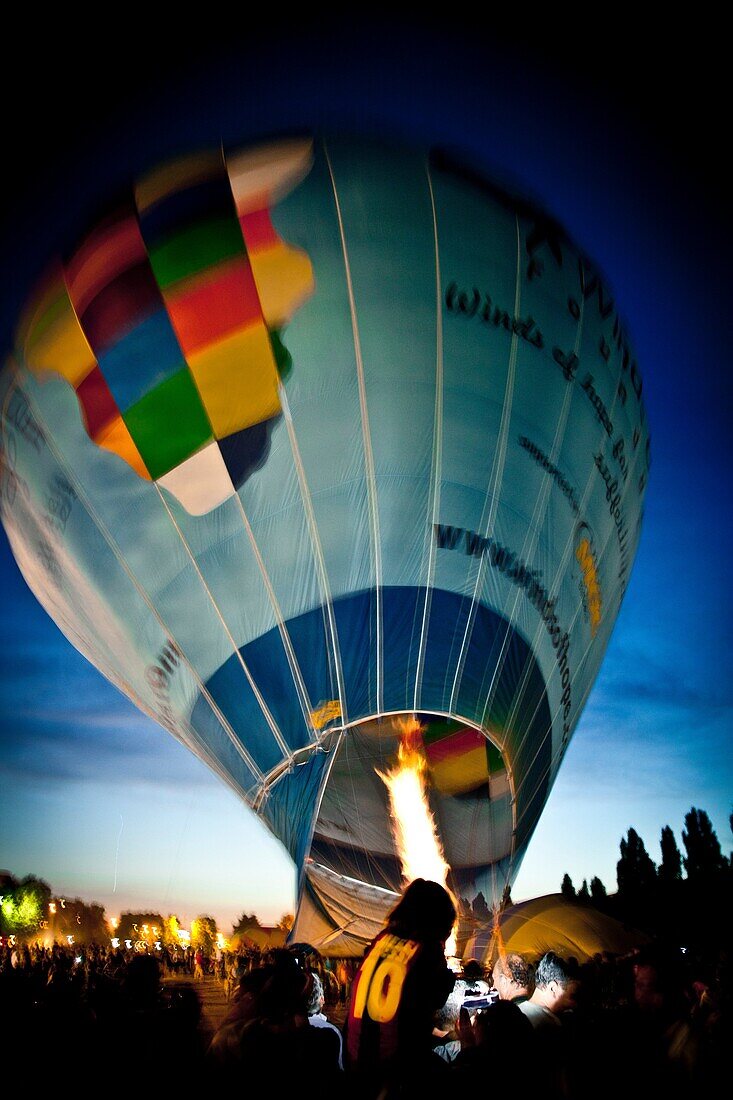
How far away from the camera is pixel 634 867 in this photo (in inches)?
1489

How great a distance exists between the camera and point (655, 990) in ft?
6.52

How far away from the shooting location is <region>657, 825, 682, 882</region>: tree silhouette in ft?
120

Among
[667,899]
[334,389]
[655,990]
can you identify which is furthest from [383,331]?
[667,899]

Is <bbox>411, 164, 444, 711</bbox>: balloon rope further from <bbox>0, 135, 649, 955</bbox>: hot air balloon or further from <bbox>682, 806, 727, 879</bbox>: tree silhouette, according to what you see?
<bbox>682, 806, 727, 879</bbox>: tree silhouette

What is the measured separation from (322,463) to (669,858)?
128 feet

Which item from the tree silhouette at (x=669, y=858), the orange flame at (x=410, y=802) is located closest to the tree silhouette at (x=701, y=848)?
the tree silhouette at (x=669, y=858)

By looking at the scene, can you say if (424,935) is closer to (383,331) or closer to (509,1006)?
(509,1006)

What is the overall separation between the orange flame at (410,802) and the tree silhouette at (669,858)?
3569 centimetres

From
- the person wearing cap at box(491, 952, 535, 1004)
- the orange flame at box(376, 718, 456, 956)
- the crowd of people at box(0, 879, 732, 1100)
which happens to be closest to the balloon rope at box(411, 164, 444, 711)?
the orange flame at box(376, 718, 456, 956)

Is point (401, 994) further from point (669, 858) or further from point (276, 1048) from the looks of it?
point (669, 858)

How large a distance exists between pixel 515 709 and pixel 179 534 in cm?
289

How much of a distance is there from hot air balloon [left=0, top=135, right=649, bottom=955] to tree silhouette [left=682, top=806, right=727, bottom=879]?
34.6 metres

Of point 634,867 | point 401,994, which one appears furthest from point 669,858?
point 401,994

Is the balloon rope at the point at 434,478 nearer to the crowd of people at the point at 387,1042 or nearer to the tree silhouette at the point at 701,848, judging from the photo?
the crowd of people at the point at 387,1042
